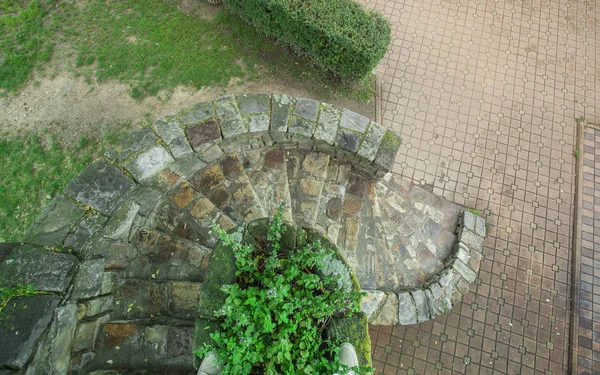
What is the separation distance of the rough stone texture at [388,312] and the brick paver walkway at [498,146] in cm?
47

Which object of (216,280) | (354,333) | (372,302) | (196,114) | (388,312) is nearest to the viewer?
(354,333)

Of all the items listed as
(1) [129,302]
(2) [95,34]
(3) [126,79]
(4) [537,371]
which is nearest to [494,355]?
(4) [537,371]

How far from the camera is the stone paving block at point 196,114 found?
165 inches

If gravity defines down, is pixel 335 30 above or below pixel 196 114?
above

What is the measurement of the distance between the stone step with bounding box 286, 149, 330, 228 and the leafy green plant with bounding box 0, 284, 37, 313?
2931 mm

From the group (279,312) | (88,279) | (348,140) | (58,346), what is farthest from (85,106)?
(279,312)

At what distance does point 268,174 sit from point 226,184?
1.98ft

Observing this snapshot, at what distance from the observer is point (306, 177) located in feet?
17.1

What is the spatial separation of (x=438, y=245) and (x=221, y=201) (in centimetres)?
349

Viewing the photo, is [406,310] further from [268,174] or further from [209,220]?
[209,220]

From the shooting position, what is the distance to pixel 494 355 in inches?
214

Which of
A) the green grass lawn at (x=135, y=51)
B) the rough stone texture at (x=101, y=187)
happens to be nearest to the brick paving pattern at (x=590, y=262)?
the green grass lawn at (x=135, y=51)

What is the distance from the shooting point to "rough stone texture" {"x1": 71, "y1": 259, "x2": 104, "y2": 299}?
349 centimetres

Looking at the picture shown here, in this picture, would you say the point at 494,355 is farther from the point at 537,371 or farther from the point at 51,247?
the point at 51,247
